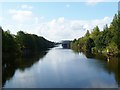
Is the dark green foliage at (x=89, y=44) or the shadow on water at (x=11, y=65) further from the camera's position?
the dark green foliage at (x=89, y=44)

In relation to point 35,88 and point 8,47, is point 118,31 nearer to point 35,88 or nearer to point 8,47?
point 8,47

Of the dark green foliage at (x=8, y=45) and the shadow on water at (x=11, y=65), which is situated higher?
the dark green foliage at (x=8, y=45)

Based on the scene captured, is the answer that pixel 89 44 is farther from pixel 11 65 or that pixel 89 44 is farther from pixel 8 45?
pixel 11 65

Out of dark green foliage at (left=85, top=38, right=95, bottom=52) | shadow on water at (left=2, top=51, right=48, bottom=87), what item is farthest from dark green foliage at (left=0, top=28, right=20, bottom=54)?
dark green foliage at (left=85, top=38, right=95, bottom=52)

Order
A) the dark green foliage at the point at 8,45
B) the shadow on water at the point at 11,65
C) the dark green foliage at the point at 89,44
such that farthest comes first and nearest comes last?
the dark green foliage at the point at 89,44 → the dark green foliage at the point at 8,45 → the shadow on water at the point at 11,65

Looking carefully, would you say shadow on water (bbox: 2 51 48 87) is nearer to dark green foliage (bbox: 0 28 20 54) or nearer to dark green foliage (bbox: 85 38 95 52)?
dark green foliage (bbox: 0 28 20 54)

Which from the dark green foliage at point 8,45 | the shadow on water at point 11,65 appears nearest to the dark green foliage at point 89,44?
the dark green foliage at point 8,45

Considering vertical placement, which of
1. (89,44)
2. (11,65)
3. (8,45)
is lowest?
(11,65)

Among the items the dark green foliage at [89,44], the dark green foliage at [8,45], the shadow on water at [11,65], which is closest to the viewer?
the shadow on water at [11,65]

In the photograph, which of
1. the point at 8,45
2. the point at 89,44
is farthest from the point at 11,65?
the point at 89,44

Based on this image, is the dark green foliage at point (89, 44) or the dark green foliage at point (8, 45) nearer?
the dark green foliage at point (8, 45)

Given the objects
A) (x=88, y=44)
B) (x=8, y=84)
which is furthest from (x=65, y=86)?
(x=88, y=44)

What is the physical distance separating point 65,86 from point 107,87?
3272 mm

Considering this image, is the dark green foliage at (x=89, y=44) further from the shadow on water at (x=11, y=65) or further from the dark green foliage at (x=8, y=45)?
the shadow on water at (x=11, y=65)
